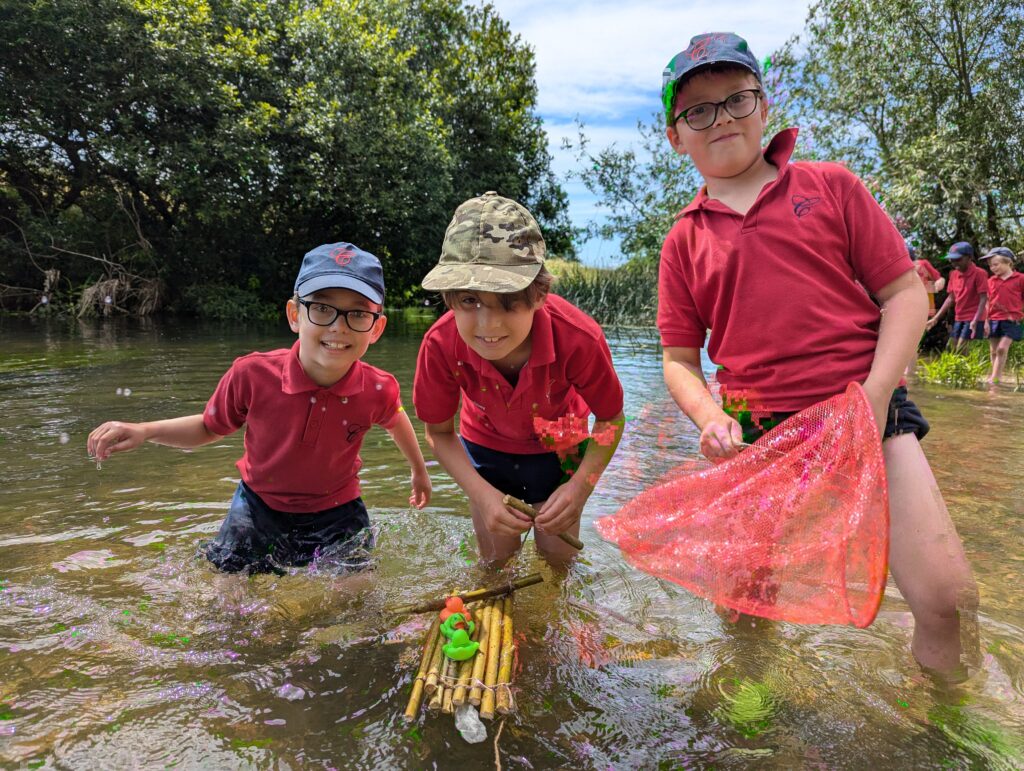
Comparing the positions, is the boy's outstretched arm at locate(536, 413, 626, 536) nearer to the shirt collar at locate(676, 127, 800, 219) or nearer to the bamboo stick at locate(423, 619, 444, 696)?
the bamboo stick at locate(423, 619, 444, 696)

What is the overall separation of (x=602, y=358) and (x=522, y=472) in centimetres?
73

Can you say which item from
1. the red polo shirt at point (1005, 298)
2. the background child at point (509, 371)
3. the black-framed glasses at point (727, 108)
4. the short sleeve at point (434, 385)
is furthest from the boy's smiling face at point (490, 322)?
the red polo shirt at point (1005, 298)

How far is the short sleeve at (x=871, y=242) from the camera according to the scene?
2.17 meters

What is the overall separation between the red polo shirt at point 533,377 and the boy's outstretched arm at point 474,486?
89 mm

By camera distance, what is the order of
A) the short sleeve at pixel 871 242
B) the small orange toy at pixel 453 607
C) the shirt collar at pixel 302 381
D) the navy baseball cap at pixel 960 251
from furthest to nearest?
1. the navy baseball cap at pixel 960 251
2. the shirt collar at pixel 302 381
3. the small orange toy at pixel 453 607
4. the short sleeve at pixel 871 242

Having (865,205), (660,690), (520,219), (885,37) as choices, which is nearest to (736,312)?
(865,205)

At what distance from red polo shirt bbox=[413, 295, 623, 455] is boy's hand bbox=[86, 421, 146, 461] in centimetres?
114

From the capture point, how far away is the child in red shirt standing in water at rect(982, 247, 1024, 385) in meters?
10.1

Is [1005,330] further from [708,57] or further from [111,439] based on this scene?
[111,439]

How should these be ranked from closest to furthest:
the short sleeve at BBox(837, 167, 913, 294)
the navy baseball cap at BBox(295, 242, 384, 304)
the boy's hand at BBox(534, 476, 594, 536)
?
the short sleeve at BBox(837, 167, 913, 294), the boy's hand at BBox(534, 476, 594, 536), the navy baseball cap at BBox(295, 242, 384, 304)

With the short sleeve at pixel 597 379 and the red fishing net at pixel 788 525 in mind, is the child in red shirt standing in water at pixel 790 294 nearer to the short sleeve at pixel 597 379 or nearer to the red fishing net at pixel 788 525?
the red fishing net at pixel 788 525

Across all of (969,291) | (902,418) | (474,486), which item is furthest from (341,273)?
(969,291)

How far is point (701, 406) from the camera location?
7.53 feet

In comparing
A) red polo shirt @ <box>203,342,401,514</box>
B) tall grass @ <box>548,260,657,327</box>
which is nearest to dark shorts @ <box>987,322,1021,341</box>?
tall grass @ <box>548,260,657,327</box>
